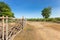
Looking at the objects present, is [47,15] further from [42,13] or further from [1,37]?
[1,37]

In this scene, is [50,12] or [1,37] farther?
[50,12]

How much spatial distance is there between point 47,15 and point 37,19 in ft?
62.9

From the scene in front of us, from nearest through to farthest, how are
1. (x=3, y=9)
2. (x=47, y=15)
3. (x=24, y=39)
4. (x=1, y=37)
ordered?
(x=1, y=37) → (x=24, y=39) → (x=3, y=9) → (x=47, y=15)

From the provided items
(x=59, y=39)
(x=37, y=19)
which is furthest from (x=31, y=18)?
(x=59, y=39)

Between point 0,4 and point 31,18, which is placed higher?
point 0,4

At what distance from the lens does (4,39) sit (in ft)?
25.5

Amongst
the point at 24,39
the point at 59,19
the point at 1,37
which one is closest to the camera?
the point at 1,37

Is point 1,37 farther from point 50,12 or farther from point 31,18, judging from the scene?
point 50,12

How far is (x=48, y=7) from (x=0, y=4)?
50899 millimetres

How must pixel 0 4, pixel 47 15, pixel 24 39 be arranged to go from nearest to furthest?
pixel 24 39 → pixel 0 4 → pixel 47 15

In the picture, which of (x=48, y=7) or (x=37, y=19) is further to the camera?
(x=48, y=7)

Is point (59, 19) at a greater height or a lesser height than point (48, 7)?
lesser

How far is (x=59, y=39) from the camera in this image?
12328 mm

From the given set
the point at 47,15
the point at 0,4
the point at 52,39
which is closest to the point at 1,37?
the point at 52,39
